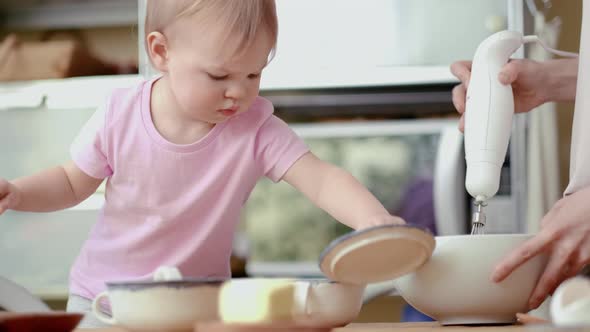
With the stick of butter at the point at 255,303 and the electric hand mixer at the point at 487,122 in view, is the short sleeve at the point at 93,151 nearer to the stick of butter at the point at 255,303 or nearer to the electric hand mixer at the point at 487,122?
the electric hand mixer at the point at 487,122

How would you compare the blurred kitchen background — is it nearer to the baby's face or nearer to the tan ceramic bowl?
the baby's face

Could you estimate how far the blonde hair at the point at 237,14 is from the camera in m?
1.18

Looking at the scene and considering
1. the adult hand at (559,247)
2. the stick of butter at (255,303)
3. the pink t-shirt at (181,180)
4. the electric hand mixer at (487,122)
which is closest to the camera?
the stick of butter at (255,303)

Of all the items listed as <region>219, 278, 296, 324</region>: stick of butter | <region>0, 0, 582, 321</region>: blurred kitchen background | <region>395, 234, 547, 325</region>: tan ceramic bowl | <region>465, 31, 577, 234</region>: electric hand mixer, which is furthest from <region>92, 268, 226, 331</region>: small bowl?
<region>0, 0, 582, 321</region>: blurred kitchen background

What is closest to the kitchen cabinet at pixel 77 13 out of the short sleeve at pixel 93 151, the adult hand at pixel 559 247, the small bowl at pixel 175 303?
the short sleeve at pixel 93 151

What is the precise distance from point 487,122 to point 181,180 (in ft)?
1.57

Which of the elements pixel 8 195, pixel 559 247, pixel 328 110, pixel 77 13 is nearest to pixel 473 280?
pixel 559 247

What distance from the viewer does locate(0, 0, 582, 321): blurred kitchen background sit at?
2664 millimetres

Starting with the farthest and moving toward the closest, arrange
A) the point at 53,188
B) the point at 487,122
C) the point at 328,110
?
the point at 328,110 < the point at 53,188 < the point at 487,122

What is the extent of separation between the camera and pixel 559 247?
975mm

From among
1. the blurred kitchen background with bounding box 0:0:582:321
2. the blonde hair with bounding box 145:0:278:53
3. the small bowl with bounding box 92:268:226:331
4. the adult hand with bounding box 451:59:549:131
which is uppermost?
the blonde hair with bounding box 145:0:278:53

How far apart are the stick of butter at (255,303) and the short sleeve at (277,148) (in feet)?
2.04

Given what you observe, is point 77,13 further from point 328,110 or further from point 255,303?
point 255,303

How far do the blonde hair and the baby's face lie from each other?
11mm
